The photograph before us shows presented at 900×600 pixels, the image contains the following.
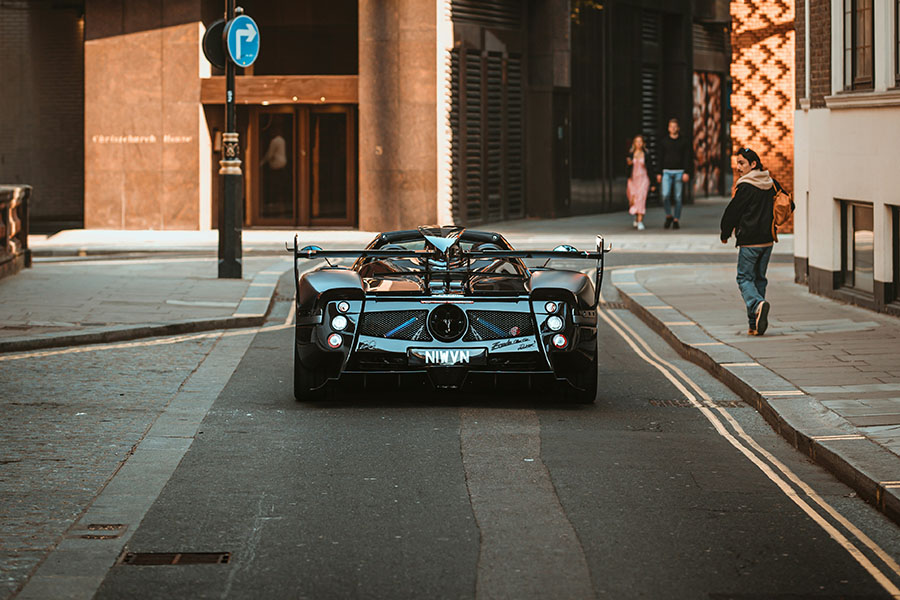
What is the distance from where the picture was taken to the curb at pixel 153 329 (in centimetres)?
1259

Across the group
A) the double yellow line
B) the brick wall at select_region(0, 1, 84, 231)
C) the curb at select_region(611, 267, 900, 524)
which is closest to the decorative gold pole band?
the curb at select_region(611, 267, 900, 524)

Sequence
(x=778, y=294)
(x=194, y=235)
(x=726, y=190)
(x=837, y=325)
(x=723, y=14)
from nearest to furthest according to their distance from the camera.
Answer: (x=837, y=325) → (x=778, y=294) → (x=194, y=235) → (x=723, y=14) → (x=726, y=190)

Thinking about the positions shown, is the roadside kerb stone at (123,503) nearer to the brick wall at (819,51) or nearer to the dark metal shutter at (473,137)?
the brick wall at (819,51)

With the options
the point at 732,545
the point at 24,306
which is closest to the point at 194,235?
the point at 24,306

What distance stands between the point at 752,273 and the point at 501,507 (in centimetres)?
687

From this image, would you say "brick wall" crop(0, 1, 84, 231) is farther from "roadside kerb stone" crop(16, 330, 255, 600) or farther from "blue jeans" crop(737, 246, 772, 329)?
"roadside kerb stone" crop(16, 330, 255, 600)

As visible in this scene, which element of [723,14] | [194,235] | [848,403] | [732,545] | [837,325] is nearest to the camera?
[732,545]

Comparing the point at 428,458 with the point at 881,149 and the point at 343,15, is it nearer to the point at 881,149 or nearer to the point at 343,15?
the point at 881,149

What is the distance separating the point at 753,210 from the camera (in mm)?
13117

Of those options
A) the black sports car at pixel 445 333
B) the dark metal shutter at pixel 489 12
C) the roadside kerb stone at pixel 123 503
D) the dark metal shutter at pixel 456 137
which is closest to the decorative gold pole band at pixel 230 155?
the roadside kerb stone at pixel 123 503

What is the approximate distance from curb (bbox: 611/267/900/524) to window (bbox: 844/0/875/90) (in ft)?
10.8

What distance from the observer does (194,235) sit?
87.9 feet

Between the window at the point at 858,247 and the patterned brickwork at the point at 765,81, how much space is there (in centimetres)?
1032

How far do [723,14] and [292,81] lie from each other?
18.2 meters
